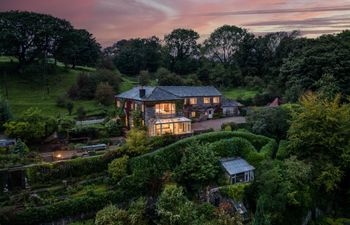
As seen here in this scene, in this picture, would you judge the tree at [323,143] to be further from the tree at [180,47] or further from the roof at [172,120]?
the tree at [180,47]

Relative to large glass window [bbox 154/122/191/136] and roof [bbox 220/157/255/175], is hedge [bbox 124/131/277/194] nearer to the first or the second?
roof [bbox 220/157/255/175]

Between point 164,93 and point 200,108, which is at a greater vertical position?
point 164,93

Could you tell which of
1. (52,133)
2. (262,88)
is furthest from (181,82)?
(52,133)

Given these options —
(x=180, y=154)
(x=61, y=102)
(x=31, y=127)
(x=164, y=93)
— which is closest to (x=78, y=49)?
(x=61, y=102)

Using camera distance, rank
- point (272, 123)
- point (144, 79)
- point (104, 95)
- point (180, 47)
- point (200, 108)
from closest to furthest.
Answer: point (272, 123) < point (200, 108) < point (104, 95) < point (144, 79) < point (180, 47)

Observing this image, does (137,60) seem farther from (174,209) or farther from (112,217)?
(112,217)

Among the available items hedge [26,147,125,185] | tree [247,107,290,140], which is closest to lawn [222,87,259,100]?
tree [247,107,290,140]
